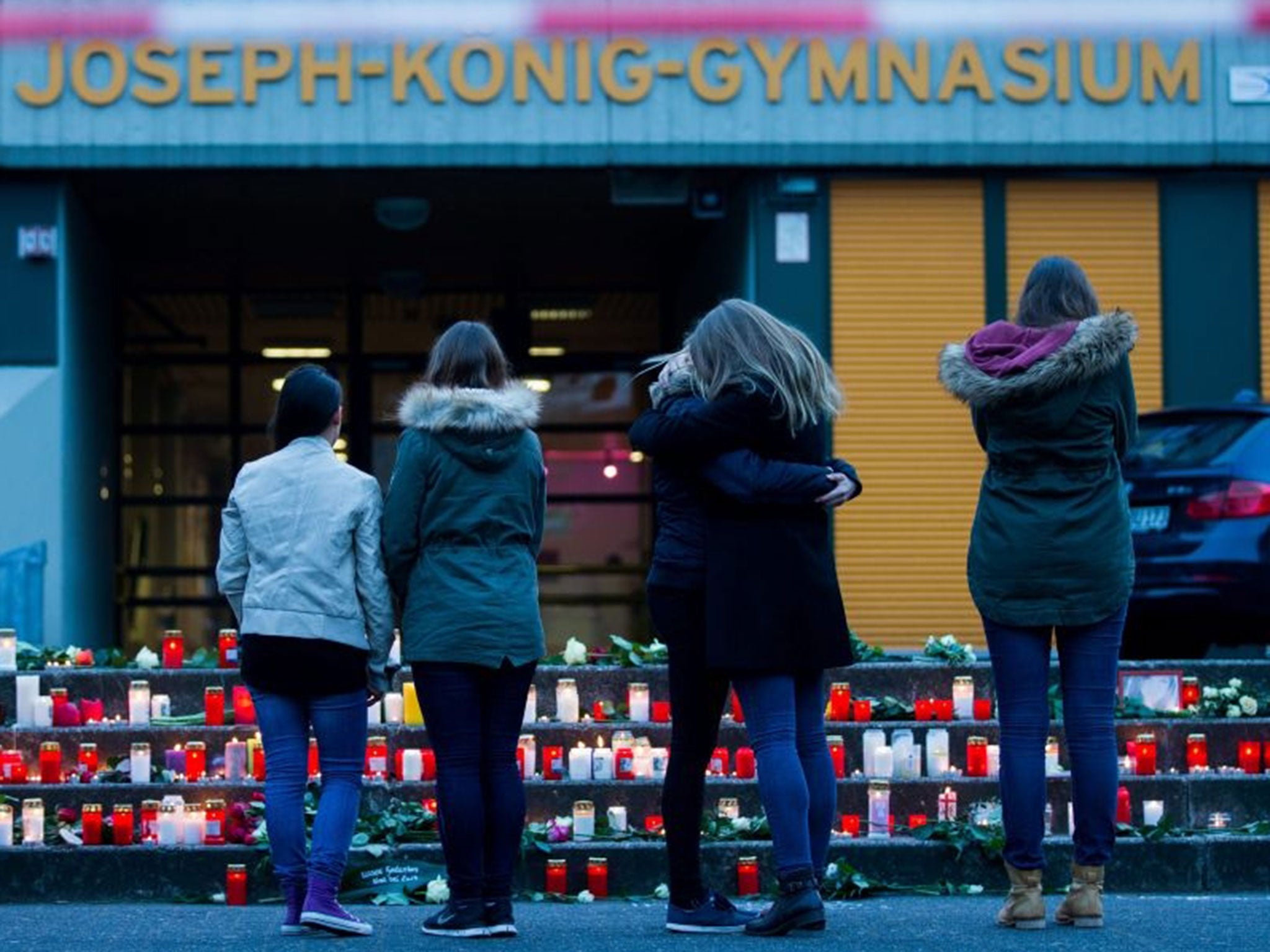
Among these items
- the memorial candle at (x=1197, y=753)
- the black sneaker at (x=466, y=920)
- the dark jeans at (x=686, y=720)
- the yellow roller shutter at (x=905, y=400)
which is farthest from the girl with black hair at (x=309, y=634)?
the yellow roller shutter at (x=905, y=400)

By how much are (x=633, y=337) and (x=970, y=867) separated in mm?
12278

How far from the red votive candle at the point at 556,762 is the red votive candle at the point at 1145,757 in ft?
6.41

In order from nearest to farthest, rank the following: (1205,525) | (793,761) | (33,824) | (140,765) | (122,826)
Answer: (793,761) < (122,826) < (33,824) < (140,765) < (1205,525)

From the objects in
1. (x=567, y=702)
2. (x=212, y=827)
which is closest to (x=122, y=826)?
(x=212, y=827)

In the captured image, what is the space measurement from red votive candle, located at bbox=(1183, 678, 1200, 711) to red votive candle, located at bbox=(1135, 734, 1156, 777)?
23.4 inches

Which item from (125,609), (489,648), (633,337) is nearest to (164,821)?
(489,648)

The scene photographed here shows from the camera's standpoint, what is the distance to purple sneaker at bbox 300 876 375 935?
6.46 metres

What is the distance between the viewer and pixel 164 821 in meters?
8.31

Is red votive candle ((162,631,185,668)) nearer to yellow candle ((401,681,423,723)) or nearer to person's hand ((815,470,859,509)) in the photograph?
yellow candle ((401,681,423,723))

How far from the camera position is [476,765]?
6.51m

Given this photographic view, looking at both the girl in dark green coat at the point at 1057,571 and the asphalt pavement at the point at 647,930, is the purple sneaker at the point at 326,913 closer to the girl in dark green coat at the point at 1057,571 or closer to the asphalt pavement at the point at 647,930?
the asphalt pavement at the point at 647,930

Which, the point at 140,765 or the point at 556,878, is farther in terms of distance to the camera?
the point at 140,765

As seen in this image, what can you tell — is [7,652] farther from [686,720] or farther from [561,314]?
[561,314]

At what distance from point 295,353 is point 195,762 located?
37.9 ft
